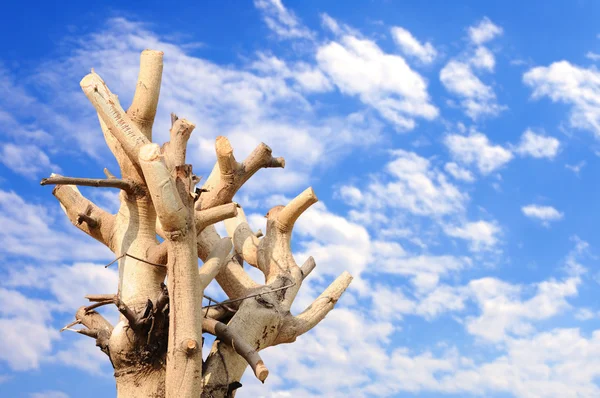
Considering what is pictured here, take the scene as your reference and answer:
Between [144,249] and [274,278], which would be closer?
[144,249]

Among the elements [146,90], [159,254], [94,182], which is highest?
[146,90]

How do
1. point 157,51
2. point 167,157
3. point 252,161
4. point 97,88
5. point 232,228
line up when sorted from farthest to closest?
point 232,228, point 252,161, point 157,51, point 97,88, point 167,157

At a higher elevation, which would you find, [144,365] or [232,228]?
[232,228]

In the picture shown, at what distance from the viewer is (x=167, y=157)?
5.43 m

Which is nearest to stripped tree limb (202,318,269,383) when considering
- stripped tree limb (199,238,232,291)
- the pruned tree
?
→ the pruned tree

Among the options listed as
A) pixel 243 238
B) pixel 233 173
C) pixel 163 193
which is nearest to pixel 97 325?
pixel 163 193

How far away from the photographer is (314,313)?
6.75 metres

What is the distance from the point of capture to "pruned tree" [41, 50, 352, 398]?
509 centimetres

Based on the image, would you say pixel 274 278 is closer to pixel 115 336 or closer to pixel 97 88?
pixel 115 336

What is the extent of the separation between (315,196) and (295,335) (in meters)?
1.29

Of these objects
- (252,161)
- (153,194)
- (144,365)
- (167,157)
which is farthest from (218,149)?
(144,365)

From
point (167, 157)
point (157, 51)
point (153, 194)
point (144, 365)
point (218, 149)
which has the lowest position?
point (144, 365)

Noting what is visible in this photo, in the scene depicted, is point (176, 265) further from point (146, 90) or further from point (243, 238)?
point (243, 238)

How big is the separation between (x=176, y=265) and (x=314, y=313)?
2.02 metres
